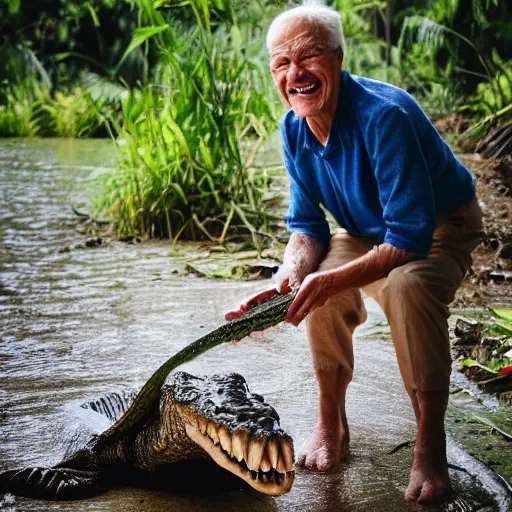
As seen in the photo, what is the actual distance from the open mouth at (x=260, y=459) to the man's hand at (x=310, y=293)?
313 millimetres

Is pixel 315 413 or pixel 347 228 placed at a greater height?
pixel 347 228

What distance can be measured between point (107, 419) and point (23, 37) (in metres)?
16.9

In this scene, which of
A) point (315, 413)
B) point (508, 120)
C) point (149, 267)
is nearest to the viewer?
point (315, 413)

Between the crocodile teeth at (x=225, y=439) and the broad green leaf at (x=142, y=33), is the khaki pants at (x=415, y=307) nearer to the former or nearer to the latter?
the crocodile teeth at (x=225, y=439)

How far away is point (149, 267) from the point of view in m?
4.32

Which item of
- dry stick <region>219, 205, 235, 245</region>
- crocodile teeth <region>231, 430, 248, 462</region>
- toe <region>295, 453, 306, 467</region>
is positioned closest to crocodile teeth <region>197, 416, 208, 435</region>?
crocodile teeth <region>231, 430, 248, 462</region>

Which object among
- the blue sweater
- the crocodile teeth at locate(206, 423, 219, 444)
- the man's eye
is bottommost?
the crocodile teeth at locate(206, 423, 219, 444)

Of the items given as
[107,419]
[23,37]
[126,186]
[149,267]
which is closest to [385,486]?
[107,419]

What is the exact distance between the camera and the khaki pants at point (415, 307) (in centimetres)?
174

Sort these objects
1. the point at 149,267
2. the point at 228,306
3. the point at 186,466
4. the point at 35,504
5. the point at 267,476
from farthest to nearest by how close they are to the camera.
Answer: the point at 149,267
the point at 228,306
the point at 186,466
the point at 35,504
the point at 267,476

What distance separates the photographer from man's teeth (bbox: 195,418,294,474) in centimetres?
156

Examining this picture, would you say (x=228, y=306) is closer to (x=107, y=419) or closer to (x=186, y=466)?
(x=107, y=419)

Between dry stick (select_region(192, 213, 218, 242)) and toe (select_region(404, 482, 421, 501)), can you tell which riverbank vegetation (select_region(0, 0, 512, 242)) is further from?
toe (select_region(404, 482, 421, 501))

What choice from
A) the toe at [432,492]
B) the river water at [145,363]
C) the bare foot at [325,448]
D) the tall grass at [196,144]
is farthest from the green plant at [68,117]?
the toe at [432,492]
